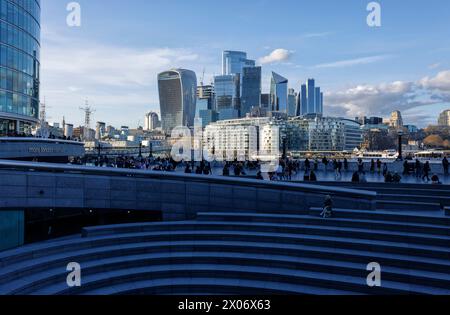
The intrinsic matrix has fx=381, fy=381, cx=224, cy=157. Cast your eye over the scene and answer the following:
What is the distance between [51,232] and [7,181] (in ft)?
8.54

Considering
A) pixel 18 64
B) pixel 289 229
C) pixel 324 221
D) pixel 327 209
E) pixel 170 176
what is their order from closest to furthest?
pixel 289 229, pixel 324 221, pixel 327 209, pixel 170 176, pixel 18 64

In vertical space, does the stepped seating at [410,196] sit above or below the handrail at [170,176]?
below

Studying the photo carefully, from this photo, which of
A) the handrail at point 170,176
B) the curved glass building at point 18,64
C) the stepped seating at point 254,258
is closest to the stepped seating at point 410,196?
the stepped seating at point 254,258

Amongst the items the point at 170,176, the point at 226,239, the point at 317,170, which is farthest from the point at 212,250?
the point at 317,170

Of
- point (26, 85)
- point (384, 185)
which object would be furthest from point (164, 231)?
point (26, 85)

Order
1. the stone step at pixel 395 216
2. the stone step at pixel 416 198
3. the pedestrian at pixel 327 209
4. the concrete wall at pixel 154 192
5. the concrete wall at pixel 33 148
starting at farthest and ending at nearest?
the concrete wall at pixel 33 148 < the stone step at pixel 416 198 < the concrete wall at pixel 154 192 < the pedestrian at pixel 327 209 < the stone step at pixel 395 216

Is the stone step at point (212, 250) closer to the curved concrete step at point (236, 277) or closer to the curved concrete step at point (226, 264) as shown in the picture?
the curved concrete step at point (226, 264)

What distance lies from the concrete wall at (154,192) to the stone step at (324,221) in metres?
1.08

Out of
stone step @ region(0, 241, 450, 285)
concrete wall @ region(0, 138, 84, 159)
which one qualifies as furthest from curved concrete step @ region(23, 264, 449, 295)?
concrete wall @ region(0, 138, 84, 159)

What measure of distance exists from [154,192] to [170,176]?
3.21 ft

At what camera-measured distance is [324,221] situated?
1380cm

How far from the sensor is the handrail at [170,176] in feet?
48.5

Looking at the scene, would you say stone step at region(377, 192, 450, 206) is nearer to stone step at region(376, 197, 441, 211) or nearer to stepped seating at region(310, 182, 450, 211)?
stepped seating at region(310, 182, 450, 211)

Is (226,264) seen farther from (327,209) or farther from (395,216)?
(395,216)
